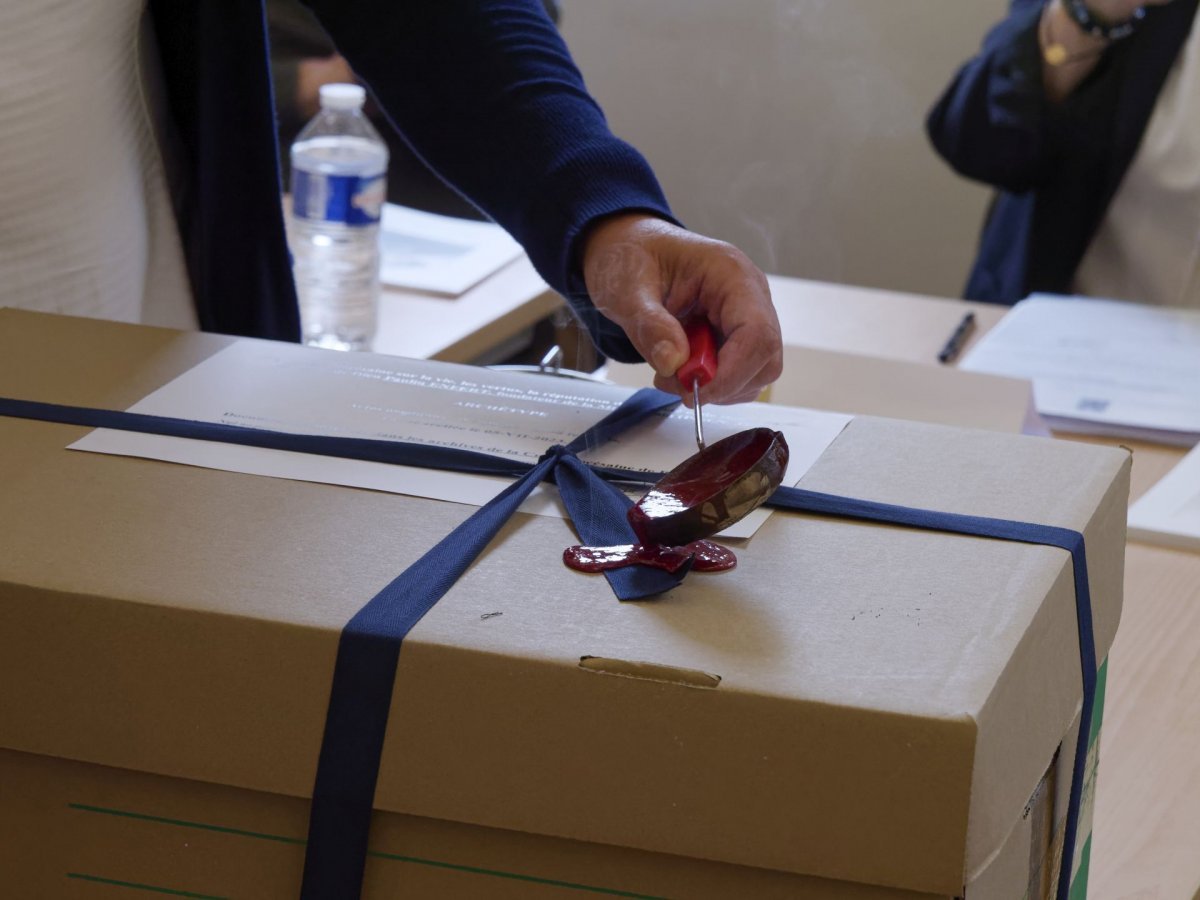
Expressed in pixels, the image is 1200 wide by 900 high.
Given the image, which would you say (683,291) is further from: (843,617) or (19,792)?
(19,792)

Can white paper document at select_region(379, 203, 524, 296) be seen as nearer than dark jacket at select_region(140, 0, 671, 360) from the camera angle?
No

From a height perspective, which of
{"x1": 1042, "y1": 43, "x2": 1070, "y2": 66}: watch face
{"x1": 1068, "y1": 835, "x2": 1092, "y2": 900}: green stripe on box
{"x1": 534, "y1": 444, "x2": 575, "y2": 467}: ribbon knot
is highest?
{"x1": 534, "y1": 444, "x2": 575, "y2": 467}: ribbon knot

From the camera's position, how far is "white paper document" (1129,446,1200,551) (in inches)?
42.4

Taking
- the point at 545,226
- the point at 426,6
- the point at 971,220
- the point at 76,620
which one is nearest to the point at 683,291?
the point at 545,226

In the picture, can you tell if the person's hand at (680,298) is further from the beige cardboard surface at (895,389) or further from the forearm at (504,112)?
the beige cardboard surface at (895,389)

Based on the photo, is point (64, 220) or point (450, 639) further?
point (64, 220)

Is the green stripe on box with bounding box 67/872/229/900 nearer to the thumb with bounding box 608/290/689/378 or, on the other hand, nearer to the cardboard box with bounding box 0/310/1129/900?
the cardboard box with bounding box 0/310/1129/900

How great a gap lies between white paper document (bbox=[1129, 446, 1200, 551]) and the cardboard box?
547 mm

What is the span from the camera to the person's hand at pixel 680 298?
74 centimetres

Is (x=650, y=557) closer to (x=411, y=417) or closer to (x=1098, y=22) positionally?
(x=411, y=417)

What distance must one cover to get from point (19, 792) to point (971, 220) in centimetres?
290

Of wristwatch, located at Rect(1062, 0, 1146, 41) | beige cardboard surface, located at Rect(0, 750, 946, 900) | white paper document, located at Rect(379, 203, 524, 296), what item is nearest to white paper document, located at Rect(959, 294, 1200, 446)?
wristwatch, located at Rect(1062, 0, 1146, 41)

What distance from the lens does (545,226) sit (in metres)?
0.88

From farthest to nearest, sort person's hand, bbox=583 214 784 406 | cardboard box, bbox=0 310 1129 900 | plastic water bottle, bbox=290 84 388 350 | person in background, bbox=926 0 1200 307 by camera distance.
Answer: person in background, bbox=926 0 1200 307, plastic water bottle, bbox=290 84 388 350, person's hand, bbox=583 214 784 406, cardboard box, bbox=0 310 1129 900
